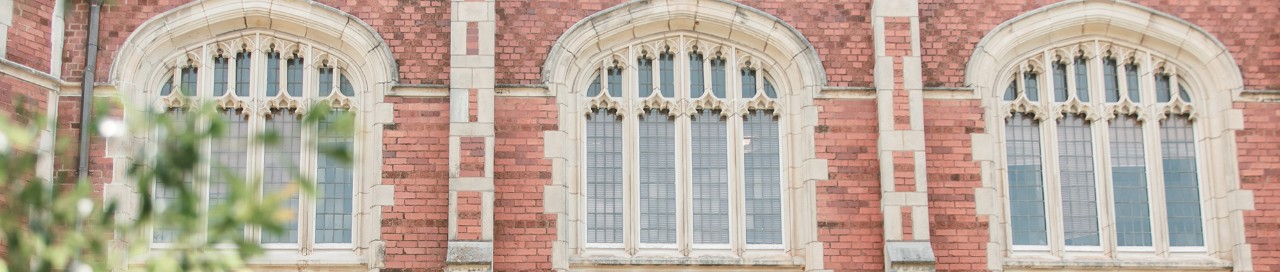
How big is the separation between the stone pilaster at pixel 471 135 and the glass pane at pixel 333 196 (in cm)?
116

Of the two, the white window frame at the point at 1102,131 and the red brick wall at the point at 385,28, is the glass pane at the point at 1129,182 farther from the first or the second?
the red brick wall at the point at 385,28

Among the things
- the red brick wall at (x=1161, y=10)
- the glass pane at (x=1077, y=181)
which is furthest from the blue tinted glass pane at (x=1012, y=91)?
the red brick wall at (x=1161, y=10)

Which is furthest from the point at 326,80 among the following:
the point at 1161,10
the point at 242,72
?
the point at 1161,10

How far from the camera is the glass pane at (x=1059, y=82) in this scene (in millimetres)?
19156

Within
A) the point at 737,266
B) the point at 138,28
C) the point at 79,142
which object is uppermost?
the point at 138,28

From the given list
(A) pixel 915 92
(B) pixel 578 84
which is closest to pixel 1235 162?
(A) pixel 915 92

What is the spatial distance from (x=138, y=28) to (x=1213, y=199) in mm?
10498

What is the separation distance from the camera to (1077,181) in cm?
1895

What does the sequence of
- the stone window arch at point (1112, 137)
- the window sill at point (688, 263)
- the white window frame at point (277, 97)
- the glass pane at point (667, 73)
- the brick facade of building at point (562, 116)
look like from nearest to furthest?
the brick facade of building at point (562, 116) → the window sill at point (688, 263) → the white window frame at point (277, 97) → the stone window arch at point (1112, 137) → the glass pane at point (667, 73)

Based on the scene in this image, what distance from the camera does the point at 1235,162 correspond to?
18750 mm

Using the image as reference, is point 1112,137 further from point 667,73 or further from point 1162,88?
point 667,73

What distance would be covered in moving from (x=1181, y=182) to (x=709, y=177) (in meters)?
4.65

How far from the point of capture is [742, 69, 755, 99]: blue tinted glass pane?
1905 centimetres

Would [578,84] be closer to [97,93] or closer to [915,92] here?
[915,92]
